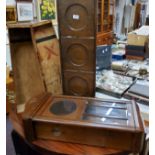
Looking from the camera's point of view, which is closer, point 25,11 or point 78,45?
point 78,45

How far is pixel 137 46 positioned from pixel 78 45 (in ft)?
4.01

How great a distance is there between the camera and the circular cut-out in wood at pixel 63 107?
3.36 ft

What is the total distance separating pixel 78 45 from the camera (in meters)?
1.27

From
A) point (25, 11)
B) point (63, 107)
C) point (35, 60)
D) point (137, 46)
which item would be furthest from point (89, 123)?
point (25, 11)

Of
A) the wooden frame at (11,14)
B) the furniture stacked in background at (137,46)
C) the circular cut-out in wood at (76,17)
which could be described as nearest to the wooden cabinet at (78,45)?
the circular cut-out in wood at (76,17)

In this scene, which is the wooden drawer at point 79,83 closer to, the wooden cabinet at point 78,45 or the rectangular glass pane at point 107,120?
the wooden cabinet at point 78,45

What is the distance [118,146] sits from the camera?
3.04ft

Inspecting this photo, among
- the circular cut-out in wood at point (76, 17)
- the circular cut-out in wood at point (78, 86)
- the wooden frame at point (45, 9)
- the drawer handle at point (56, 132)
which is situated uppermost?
the wooden frame at point (45, 9)

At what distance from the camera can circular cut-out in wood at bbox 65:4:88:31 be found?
3.87 ft

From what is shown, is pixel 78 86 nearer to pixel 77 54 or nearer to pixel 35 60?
pixel 77 54

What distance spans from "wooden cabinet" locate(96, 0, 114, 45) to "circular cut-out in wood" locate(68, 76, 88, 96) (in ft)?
8.56

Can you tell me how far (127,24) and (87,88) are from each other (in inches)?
177

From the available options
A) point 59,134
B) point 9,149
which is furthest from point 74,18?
point 9,149

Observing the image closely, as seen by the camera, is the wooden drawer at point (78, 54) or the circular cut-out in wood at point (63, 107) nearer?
the circular cut-out in wood at point (63, 107)
